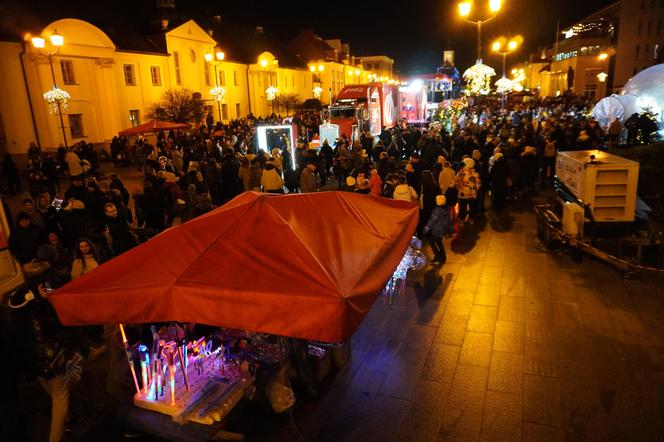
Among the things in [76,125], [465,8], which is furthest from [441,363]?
[76,125]

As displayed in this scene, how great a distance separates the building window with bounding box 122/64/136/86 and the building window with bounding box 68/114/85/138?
436 cm

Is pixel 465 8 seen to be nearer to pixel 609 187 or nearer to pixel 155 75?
pixel 609 187

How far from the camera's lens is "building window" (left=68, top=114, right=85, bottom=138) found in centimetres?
2448

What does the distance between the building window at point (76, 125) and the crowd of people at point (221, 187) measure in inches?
174

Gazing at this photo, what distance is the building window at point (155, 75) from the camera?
30.2 meters

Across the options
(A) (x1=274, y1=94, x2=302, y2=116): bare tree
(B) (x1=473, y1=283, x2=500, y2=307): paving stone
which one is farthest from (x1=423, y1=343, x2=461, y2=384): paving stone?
(A) (x1=274, y1=94, x2=302, y2=116): bare tree

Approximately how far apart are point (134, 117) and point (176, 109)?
12.1 feet

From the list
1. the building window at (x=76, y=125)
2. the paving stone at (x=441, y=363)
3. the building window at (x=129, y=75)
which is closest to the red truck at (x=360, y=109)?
the building window at (x=129, y=75)

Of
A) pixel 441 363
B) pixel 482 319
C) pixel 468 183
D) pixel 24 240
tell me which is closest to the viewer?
pixel 441 363

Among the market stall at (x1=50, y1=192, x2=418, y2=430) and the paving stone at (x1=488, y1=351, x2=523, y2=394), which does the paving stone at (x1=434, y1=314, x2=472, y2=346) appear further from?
the market stall at (x1=50, y1=192, x2=418, y2=430)

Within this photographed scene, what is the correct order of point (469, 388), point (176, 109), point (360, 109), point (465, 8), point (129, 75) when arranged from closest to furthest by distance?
point (469, 388)
point (465, 8)
point (360, 109)
point (176, 109)
point (129, 75)

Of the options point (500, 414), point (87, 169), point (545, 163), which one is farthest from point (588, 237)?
point (87, 169)

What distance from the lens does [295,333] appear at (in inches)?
135

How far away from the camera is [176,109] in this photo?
26.7 m
